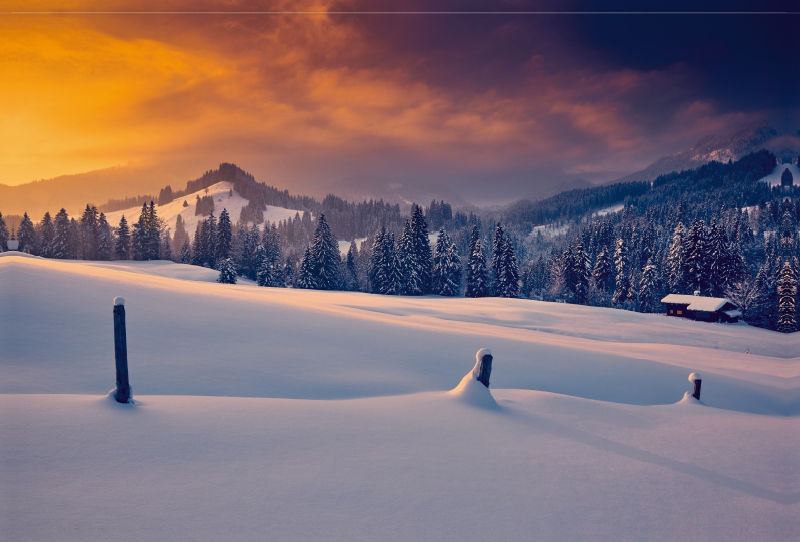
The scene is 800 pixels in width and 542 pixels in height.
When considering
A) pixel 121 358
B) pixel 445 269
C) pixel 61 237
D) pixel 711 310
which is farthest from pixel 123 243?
pixel 711 310

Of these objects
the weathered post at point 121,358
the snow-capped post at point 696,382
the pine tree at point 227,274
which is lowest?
the snow-capped post at point 696,382

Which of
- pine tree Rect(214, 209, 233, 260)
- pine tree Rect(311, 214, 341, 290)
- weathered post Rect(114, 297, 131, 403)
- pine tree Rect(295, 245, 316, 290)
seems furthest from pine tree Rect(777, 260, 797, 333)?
pine tree Rect(214, 209, 233, 260)

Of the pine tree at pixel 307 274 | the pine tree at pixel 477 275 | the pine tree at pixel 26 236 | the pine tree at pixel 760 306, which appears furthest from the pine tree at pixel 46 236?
the pine tree at pixel 760 306

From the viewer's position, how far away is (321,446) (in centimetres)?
562

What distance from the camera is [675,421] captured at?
8938 mm

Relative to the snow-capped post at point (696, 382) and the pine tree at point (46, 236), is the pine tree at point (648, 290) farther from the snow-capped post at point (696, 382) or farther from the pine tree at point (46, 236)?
the pine tree at point (46, 236)

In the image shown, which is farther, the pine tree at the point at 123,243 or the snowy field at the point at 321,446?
the pine tree at the point at 123,243

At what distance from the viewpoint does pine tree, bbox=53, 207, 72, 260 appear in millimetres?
65812

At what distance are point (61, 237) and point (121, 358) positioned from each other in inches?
3233

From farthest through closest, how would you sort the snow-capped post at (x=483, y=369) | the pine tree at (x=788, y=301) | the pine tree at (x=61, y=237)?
the pine tree at (x=61, y=237) < the pine tree at (x=788, y=301) < the snow-capped post at (x=483, y=369)

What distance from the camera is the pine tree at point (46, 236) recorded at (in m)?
65.8

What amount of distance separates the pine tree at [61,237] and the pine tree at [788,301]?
107479mm

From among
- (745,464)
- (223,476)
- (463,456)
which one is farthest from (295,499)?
(745,464)

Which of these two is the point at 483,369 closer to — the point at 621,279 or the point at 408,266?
the point at 408,266
